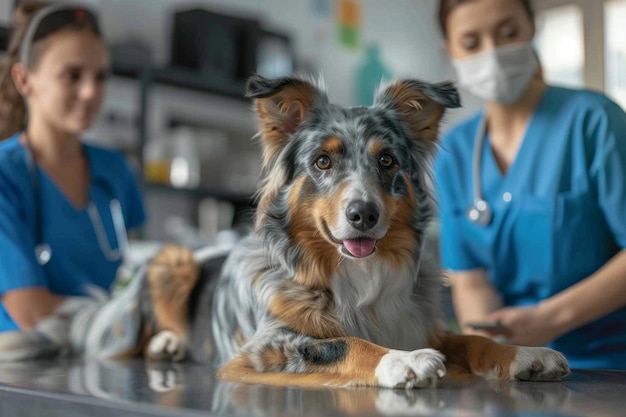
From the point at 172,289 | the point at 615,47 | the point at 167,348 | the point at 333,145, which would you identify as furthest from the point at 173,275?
the point at 615,47

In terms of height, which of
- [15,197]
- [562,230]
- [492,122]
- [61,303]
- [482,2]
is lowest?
[61,303]

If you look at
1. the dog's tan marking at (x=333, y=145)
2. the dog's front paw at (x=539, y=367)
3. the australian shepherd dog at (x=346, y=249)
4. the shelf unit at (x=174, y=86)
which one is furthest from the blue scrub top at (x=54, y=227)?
the shelf unit at (x=174, y=86)

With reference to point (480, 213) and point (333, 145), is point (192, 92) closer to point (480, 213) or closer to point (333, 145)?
point (480, 213)

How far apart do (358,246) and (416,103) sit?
349 millimetres

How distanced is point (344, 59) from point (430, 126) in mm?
4853

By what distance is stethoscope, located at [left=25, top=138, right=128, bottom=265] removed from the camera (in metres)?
2.17

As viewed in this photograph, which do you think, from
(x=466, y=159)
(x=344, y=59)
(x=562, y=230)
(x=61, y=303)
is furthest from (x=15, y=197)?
(x=344, y=59)

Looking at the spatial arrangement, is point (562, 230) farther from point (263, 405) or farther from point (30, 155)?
point (30, 155)

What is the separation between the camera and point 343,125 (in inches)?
54.1

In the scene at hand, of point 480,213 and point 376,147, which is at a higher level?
point 376,147

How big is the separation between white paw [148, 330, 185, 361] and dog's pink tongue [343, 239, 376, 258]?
31.6 inches

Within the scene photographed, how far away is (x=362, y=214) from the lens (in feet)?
4.09

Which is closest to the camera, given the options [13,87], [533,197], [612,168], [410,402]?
[410,402]

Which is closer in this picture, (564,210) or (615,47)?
(564,210)
